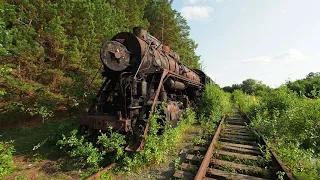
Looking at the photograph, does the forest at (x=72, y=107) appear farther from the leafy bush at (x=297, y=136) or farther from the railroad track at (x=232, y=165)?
the railroad track at (x=232, y=165)

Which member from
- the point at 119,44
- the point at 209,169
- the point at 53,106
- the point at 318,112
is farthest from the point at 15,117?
the point at 318,112

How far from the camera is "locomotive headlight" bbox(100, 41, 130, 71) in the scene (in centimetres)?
526

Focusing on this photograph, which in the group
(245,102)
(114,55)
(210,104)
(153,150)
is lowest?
(153,150)

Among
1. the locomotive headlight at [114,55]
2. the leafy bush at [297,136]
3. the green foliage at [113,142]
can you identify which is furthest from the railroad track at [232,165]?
the locomotive headlight at [114,55]

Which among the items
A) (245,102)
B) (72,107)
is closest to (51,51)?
(72,107)

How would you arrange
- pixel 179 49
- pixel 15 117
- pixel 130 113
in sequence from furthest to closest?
pixel 179 49, pixel 15 117, pixel 130 113

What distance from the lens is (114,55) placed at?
5.29m

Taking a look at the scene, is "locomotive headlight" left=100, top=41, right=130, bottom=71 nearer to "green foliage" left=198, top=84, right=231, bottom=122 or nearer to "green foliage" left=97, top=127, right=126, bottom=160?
"green foliage" left=97, top=127, right=126, bottom=160

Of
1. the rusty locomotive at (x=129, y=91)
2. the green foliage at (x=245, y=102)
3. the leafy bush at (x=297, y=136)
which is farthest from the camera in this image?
the green foliage at (x=245, y=102)

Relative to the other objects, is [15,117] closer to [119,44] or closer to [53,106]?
[53,106]

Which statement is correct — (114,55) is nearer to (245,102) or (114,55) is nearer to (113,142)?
(113,142)

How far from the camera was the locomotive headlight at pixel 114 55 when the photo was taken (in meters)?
5.26

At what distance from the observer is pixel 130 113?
5.13 meters

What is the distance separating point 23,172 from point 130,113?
2.74m
